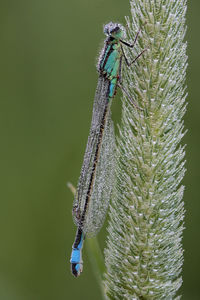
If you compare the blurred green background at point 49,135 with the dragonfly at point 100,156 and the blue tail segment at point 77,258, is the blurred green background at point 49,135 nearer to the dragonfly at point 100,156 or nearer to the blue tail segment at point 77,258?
the dragonfly at point 100,156

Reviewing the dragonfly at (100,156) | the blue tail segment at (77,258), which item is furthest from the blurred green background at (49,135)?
the blue tail segment at (77,258)

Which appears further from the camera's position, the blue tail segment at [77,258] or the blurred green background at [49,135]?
the blurred green background at [49,135]

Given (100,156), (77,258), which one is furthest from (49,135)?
(77,258)

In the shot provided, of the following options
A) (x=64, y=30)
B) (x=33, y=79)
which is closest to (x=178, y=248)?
(x=33, y=79)

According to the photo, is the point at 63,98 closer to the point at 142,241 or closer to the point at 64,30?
the point at 64,30

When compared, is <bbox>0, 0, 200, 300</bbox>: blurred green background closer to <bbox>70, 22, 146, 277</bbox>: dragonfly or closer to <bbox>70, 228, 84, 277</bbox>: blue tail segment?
<bbox>70, 22, 146, 277</bbox>: dragonfly

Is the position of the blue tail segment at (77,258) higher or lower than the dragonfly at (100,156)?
lower
